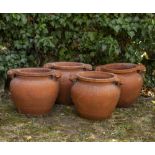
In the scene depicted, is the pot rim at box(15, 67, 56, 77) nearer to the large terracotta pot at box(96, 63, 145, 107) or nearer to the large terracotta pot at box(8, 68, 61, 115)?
the large terracotta pot at box(8, 68, 61, 115)

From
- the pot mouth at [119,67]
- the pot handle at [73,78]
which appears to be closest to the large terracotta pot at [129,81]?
the pot mouth at [119,67]

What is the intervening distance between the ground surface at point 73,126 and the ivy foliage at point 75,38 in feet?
2.99

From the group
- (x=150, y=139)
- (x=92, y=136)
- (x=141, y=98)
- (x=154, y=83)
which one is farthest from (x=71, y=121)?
(x=154, y=83)

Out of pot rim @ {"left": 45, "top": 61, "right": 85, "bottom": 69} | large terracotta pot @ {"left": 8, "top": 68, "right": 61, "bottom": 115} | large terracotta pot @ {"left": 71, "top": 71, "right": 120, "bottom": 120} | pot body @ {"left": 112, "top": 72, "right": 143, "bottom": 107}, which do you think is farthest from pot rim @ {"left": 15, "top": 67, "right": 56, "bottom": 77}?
pot body @ {"left": 112, "top": 72, "right": 143, "bottom": 107}

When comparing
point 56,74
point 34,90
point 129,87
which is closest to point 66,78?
point 56,74

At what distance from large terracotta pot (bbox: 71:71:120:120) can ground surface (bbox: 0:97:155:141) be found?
0.11 metres

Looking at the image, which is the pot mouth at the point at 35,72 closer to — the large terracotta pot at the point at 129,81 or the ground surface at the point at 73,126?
the ground surface at the point at 73,126

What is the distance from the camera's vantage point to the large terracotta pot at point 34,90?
4547 millimetres

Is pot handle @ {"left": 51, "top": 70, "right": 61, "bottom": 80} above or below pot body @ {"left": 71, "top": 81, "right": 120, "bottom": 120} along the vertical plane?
above

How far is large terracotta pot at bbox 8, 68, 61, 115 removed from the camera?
14.9 feet

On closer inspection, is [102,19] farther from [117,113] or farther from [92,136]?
Answer: [92,136]

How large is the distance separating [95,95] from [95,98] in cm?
4

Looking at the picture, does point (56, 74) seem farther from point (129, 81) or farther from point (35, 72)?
point (129, 81)

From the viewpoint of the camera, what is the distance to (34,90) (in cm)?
454
